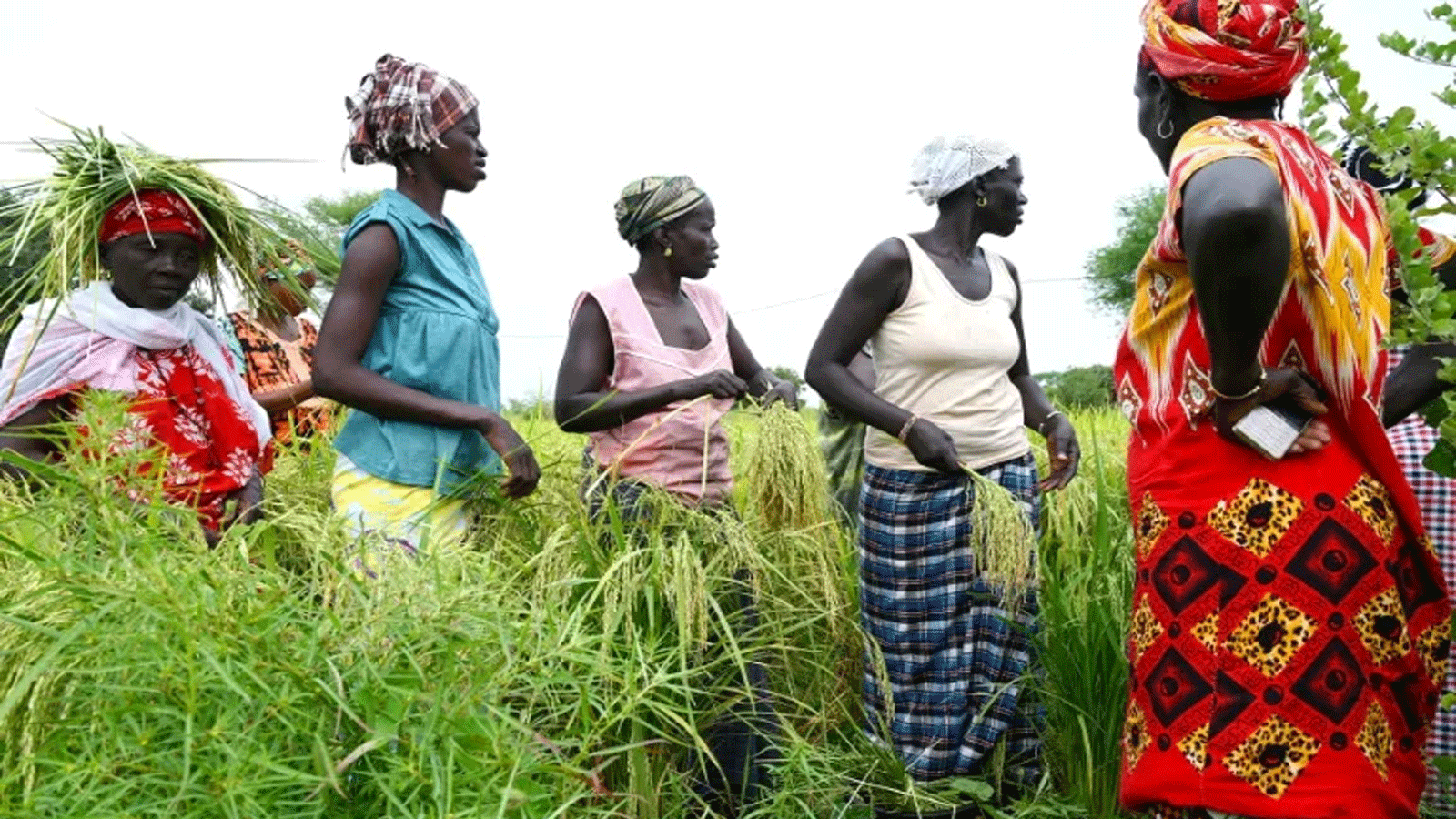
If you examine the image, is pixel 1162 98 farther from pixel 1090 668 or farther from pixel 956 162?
pixel 1090 668

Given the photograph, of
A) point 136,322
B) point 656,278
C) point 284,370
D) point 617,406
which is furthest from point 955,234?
point 284,370

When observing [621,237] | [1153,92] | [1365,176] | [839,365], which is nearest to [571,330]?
[621,237]

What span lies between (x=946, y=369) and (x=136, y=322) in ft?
6.27

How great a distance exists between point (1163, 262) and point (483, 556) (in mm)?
1229

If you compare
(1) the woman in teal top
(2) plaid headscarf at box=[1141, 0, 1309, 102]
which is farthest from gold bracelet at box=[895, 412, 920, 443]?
(2) plaid headscarf at box=[1141, 0, 1309, 102]

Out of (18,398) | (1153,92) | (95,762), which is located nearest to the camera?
(95,762)

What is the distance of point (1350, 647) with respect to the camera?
213cm

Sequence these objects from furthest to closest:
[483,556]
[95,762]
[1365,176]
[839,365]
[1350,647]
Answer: [839,365]
[1365,176]
[483,556]
[1350,647]
[95,762]

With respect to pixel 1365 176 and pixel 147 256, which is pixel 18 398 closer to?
pixel 147 256

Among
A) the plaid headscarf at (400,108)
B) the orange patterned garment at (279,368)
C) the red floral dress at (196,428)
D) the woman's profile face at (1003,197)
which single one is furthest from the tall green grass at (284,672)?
the orange patterned garment at (279,368)

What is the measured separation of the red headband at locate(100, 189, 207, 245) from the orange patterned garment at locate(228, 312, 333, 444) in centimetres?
163

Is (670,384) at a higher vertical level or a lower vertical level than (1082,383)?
higher

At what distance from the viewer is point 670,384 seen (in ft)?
11.2

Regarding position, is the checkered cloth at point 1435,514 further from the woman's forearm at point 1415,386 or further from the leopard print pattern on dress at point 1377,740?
the leopard print pattern on dress at point 1377,740
